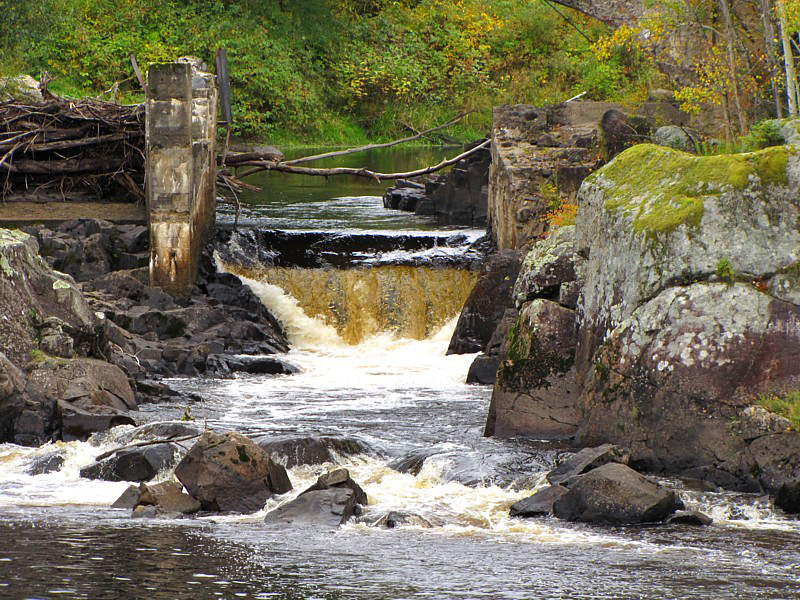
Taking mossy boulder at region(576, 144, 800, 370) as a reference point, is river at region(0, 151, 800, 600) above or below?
below

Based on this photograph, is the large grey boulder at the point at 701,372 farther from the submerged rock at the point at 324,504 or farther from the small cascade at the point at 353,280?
the small cascade at the point at 353,280

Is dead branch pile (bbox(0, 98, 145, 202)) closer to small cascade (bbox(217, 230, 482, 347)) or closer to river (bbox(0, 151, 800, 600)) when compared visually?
small cascade (bbox(217, 230, 482, 347))

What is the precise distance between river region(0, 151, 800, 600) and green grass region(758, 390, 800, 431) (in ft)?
2.68

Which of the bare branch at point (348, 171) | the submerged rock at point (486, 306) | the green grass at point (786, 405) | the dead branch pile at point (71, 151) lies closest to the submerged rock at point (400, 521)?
the green grass at point (786, 405)

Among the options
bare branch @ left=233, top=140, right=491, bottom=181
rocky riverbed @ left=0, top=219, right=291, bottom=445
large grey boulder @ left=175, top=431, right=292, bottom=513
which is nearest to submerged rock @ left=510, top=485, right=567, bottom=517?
large grey boulder @ left=175, top=431, right=292, bottom=513

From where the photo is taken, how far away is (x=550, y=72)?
3659 centimetres

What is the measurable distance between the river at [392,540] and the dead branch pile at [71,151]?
8.16 m

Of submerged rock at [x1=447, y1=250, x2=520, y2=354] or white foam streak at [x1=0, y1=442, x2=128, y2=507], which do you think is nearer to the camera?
white foam streak at [x1=0, y1=442, x2=128, y2=507]

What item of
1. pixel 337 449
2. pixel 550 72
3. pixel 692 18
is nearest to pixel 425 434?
pixel 337 449

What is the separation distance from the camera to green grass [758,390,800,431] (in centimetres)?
1099

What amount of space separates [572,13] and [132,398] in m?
25.6

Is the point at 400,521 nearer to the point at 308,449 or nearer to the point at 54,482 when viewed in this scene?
the point at 308,449

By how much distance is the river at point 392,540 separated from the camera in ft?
26.7

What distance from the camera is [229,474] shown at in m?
10.5
